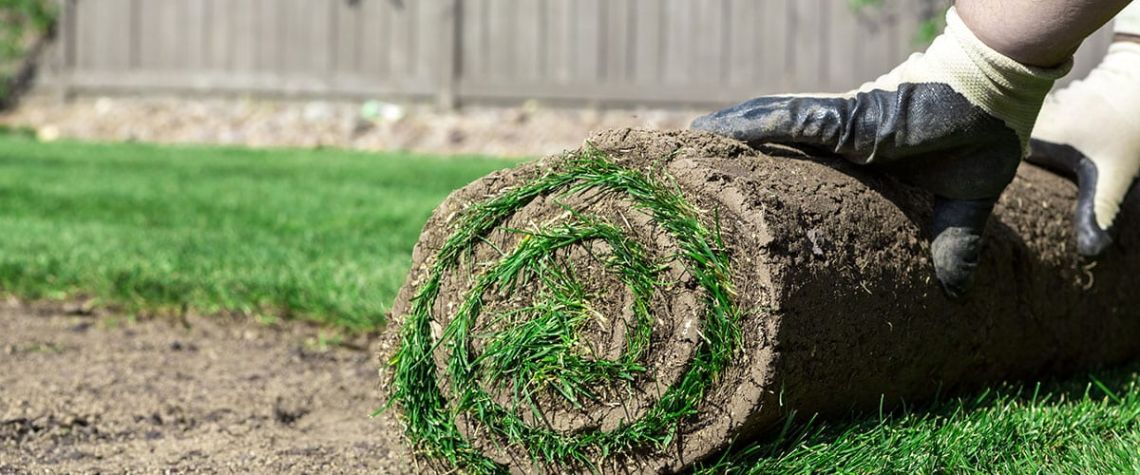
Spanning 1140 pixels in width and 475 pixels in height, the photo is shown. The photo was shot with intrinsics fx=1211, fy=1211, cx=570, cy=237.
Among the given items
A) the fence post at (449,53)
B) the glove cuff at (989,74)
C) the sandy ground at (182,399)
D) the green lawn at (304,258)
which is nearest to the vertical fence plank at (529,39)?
the fence post at (449,53)

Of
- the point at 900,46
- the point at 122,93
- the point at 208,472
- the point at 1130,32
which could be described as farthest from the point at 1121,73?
the point at 122,93

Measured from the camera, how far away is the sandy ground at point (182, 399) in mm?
2574

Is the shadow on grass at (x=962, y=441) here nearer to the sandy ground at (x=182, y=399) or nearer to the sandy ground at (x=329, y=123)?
the sandy ground at (x=182, y=399)

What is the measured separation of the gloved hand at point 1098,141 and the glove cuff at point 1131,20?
34 millimetres

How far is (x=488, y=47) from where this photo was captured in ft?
40.0

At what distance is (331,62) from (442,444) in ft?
36.3

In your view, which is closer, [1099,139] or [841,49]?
[1099,139]

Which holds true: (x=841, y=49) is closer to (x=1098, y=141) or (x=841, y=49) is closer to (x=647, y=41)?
(x=647, y=41)

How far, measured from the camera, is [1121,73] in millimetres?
3084

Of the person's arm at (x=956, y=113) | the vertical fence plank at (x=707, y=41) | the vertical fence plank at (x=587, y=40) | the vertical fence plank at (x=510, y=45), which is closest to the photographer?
the person's arm at (x=956, y=113)

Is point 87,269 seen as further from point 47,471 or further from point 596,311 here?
point 596,311

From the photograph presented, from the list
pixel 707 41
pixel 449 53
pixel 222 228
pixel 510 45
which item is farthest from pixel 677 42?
pixel 222 228

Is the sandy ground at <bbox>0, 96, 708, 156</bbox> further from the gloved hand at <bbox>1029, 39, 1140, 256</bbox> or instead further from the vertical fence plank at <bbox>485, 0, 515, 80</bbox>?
the gloved hand at <bbox>1029, 39, 1140, 256</bbox>

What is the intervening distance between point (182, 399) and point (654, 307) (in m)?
1.55
